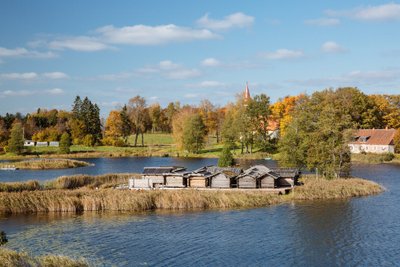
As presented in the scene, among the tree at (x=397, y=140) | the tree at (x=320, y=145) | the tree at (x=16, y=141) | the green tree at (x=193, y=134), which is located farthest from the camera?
the green tree at (x=193, y=134)

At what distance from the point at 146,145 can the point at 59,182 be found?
85335mm

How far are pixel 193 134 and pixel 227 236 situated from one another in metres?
85.6

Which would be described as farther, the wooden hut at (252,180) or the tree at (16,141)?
the tree at (16,141)

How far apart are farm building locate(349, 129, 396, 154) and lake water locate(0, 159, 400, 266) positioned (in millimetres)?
63562

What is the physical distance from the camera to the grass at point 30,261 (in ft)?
85.4

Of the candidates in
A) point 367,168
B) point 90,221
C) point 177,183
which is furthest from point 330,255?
point 367,168

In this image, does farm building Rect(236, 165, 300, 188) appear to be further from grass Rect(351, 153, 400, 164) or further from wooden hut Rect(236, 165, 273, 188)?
grass Rect(351, 153, 400, 164)

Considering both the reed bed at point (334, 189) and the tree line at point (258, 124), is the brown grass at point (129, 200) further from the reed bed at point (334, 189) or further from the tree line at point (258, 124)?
the tree line at point (258, 124)

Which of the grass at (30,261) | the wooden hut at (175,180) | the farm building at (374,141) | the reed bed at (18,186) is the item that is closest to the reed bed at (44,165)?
the reed bed at (18,186)

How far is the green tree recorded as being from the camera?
124 m

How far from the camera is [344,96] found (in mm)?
119438

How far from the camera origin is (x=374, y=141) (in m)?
114

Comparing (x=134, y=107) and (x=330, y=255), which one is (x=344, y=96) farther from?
(x=330, y=255)

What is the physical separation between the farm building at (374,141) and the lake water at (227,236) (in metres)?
63.6
